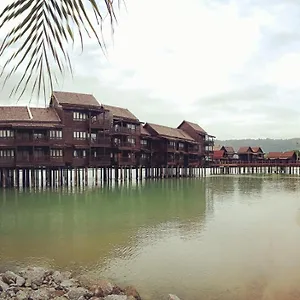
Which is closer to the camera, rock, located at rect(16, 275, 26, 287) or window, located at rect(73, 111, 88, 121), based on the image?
rock, located at rect(16, 275, 26, 287)

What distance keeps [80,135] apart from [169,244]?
95.5 feet

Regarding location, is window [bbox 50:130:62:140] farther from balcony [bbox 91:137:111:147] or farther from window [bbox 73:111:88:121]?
balcony [bbox 91:137:111:147]

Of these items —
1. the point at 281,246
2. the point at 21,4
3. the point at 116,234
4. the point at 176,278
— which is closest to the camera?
the point at 21,4

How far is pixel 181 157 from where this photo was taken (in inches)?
2514

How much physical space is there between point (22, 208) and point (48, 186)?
49.3ft

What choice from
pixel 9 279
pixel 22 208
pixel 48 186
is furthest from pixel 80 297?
pixel 48 186

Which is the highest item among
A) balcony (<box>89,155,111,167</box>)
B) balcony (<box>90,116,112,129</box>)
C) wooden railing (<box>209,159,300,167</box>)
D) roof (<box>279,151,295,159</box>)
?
balcony (<box>90,116,112,129</box>)

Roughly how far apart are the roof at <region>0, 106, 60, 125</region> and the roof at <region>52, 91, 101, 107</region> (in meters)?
1.77

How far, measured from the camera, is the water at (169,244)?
10852 mm

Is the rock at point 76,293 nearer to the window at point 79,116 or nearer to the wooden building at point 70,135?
the wooden building at point 70,135

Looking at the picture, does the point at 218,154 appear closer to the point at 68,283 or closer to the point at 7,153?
Result: the point at 7,153

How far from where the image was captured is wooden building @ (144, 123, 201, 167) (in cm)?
5859

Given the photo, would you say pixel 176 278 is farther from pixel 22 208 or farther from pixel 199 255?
pixel 22 208

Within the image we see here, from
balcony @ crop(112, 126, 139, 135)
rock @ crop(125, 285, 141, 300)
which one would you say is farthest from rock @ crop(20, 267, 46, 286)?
balcony @ crop(112, 126, 139, 135)
